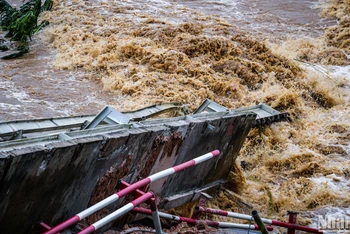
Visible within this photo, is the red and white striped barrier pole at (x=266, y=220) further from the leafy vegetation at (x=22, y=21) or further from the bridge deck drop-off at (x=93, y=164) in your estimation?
the leafy vegetation at (x=22, y=21)

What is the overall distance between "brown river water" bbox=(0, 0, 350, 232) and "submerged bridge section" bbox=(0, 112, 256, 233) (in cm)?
160

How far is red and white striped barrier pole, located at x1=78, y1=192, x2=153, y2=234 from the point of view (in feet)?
10.6

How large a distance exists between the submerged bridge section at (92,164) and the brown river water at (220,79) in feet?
5.26

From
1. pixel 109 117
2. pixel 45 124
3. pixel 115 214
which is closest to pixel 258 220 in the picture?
pixel 115 214

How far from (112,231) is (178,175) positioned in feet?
4.98

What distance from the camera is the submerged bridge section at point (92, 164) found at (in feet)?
12.6

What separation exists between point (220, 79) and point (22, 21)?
7.14 m

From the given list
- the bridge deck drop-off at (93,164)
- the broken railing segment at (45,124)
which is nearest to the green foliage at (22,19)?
the broken railing segment at (45,124)

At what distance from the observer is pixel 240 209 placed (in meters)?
7.69

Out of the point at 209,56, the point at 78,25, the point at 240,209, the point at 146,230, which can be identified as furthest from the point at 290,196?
the point at 78,25

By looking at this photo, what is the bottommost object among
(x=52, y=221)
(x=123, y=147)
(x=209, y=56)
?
(x=209, y=56)

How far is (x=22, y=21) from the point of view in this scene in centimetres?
1521

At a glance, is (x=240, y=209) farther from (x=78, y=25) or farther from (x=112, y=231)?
(x=78, y=25)

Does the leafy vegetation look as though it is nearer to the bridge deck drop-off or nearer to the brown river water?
the brown river water
